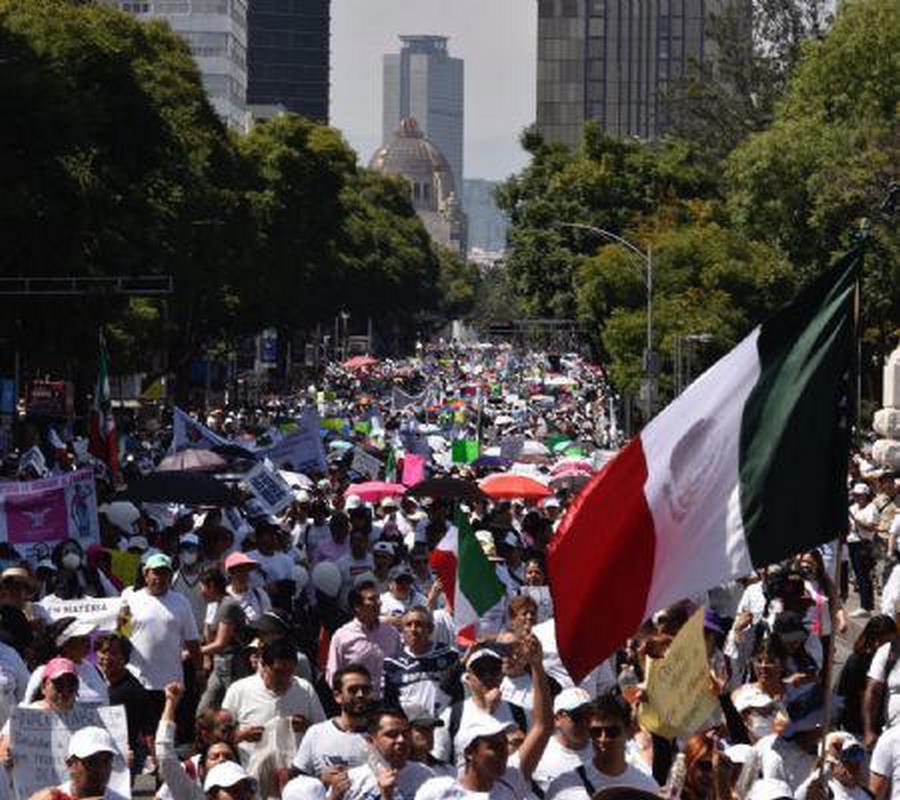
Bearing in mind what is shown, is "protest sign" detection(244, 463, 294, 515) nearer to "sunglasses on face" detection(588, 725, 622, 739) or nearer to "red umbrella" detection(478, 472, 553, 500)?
"red umbrella" detection(478, 472, 553, 500)

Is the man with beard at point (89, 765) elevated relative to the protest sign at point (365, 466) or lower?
elevated

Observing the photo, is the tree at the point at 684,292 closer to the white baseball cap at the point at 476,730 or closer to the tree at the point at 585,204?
the tree at the point at 585,204

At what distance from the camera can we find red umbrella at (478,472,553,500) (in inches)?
1222

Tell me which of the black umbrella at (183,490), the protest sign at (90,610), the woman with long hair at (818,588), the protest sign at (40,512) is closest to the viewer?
the protest sign at (90,610)

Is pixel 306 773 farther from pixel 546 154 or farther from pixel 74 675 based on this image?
pixel 546 154

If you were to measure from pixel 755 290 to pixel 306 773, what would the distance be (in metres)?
57.4

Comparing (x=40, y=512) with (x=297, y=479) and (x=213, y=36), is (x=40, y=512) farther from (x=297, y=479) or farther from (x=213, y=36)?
(x=213, y=36)

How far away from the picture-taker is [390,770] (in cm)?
1111

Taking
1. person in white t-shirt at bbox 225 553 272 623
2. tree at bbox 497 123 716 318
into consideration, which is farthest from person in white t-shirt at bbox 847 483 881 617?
tree at bbox 497 123 716 318

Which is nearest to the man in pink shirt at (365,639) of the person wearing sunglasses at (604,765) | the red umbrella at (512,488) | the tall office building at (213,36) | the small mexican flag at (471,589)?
the small mexican flag at (471,589)

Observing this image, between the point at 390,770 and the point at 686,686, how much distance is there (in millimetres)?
1425

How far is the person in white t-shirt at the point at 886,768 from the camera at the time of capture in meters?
12.8

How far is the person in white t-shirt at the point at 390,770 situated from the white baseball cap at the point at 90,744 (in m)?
0.82

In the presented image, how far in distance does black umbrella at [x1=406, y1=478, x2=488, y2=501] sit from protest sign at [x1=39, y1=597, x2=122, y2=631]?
1115 centimetres
